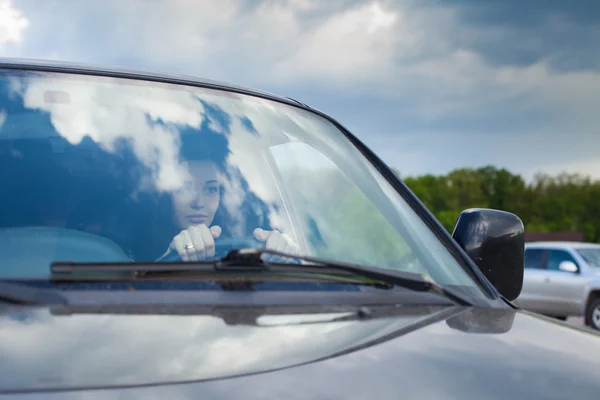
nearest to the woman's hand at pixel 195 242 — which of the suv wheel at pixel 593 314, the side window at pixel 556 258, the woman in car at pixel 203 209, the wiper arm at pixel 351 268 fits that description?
the woman in car at pixel 203 209

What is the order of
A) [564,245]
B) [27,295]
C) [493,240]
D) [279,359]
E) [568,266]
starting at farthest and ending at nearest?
[564,245] < [568,266] < [493,240] < [27,295] < [279,359]

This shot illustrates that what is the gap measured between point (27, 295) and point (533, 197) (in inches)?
3810

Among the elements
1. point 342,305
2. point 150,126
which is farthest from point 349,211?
point 342,305

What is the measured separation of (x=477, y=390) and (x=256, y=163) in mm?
1306

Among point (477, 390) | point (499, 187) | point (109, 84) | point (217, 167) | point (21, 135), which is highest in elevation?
point (499, 187)

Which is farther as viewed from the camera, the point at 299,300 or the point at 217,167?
the point at 217,167

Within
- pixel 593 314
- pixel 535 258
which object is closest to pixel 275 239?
pixel 593 314

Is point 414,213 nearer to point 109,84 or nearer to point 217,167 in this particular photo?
point 217,167

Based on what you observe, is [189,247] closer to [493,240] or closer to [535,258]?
[493,240]

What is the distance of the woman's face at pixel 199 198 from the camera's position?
2.12m

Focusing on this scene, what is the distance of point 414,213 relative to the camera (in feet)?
7.32

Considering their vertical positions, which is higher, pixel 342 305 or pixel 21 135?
pixel 21 135

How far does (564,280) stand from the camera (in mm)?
15508

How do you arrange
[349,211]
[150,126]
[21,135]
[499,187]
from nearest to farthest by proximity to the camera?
1. [21,135]
2. [150,126]
3. [349,211]
4. [499,187]
